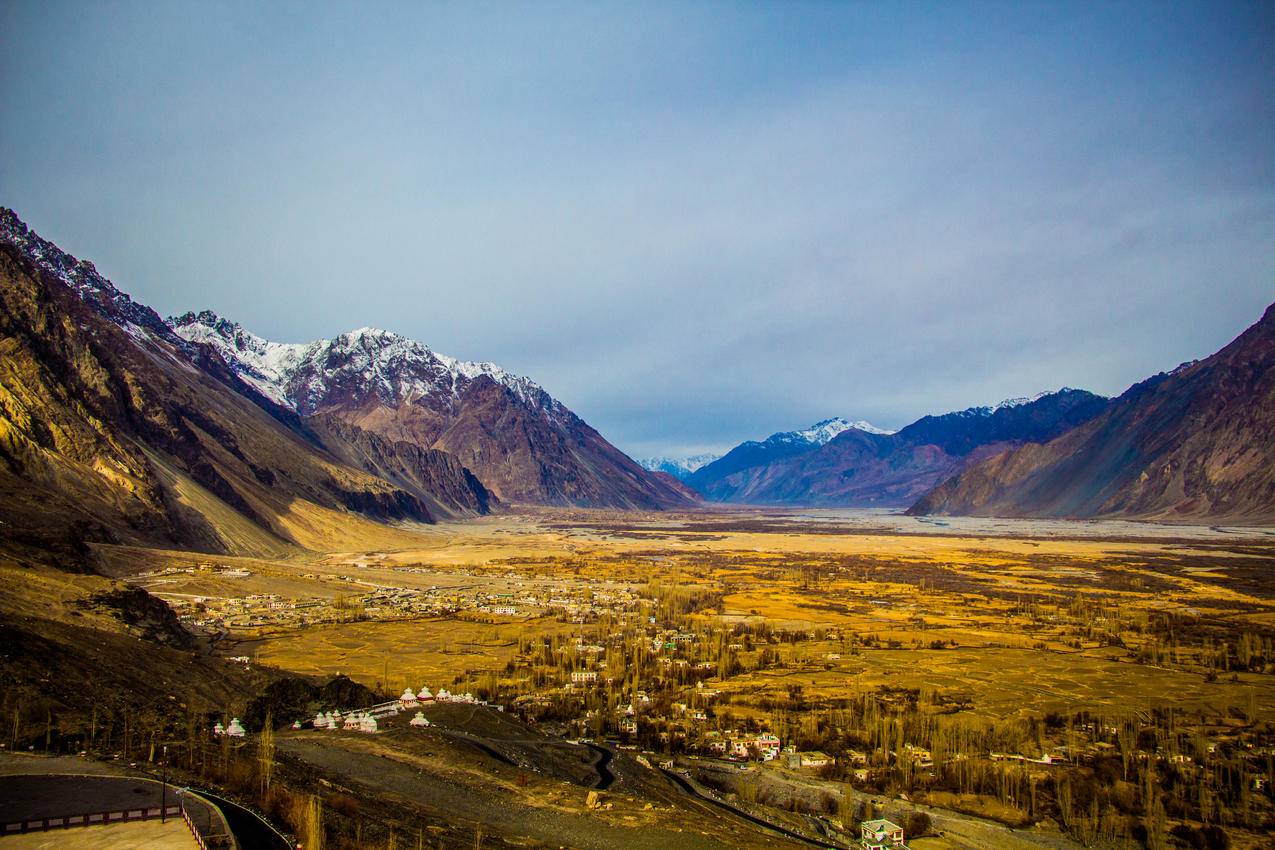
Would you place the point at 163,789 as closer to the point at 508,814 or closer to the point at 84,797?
the point at 84,797

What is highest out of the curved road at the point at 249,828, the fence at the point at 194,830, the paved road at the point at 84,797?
the paved road at the point at 84,797

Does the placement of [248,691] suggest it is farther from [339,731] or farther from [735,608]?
[735,608]

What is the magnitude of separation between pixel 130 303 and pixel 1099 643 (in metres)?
201

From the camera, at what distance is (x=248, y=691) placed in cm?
3391

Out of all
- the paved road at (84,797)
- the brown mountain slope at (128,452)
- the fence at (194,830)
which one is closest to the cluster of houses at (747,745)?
the paved road at (84,797)

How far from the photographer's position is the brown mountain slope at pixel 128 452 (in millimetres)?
69250

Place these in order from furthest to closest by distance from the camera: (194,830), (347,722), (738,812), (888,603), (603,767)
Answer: (888,603)
(347,722)
(603,767)
(738,812)
(194,830)

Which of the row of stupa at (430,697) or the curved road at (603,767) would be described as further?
the row of stupa at (430,697)

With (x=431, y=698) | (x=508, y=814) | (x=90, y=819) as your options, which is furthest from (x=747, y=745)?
(x=90, y=819)

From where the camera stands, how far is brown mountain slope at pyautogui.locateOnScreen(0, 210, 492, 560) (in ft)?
227

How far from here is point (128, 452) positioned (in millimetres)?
85250

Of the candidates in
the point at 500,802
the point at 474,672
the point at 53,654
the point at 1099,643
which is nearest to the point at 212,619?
the point at 474,672

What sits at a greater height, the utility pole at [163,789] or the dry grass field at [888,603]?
the utility pole at [163,789]

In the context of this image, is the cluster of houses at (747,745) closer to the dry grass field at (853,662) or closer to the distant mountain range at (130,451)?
the dry grass field at (853,662)
